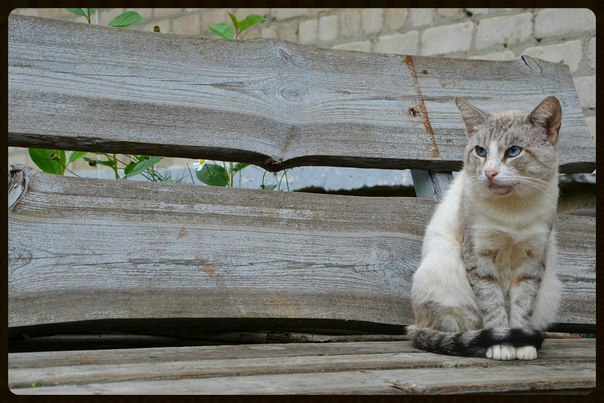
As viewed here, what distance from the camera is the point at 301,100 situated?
289cm

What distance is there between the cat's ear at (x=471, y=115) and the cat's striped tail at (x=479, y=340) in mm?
742

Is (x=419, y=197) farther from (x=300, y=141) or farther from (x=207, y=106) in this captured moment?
(x=207, y=106)

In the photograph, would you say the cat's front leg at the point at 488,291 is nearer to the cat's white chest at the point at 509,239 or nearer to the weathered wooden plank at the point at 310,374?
the cat's white chest at the point at 509,239

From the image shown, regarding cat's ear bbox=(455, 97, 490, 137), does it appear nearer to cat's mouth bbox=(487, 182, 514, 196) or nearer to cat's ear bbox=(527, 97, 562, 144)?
cat's ear bbox=(527, 97, 562, 144)

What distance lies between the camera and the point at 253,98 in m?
2.82

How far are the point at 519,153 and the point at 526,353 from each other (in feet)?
2.14

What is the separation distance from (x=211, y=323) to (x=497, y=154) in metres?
1.07

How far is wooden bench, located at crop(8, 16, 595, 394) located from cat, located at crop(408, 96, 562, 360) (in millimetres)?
172

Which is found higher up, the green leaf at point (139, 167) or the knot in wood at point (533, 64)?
the knot in wood at point (533, 64)

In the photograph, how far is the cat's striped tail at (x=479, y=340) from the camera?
2.33 metres

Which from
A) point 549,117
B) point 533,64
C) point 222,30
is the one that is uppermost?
point 222,30

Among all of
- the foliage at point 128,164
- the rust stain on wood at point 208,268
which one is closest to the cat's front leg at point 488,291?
the rust stain on wood at point 208,268

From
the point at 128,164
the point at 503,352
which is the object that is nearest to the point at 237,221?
the point at 128,164

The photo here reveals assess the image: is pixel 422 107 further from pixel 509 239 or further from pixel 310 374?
pixel 310 374
